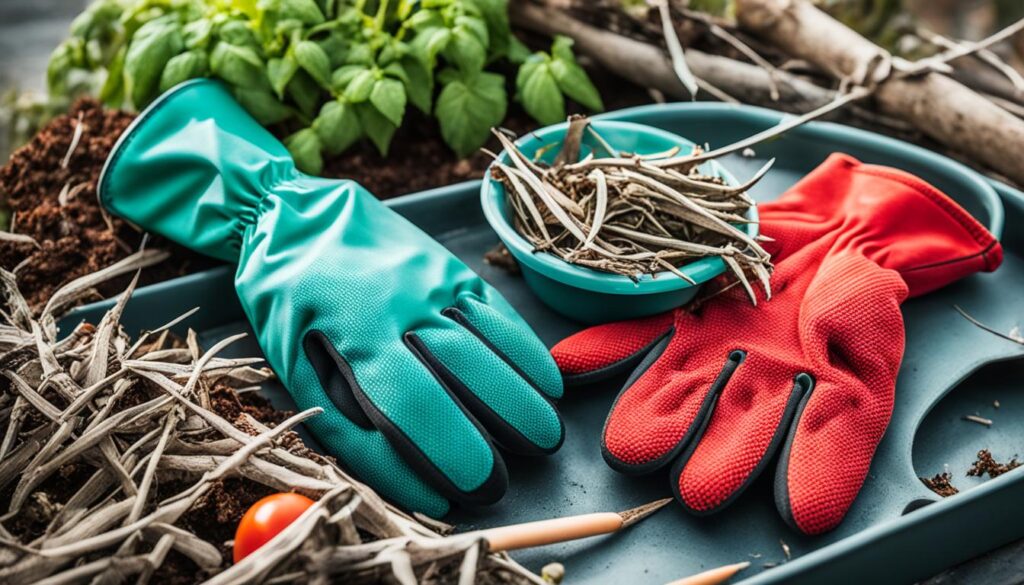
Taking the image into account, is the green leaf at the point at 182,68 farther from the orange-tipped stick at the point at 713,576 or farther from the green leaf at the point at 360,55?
the orange-tipped stick at the point at 713,576

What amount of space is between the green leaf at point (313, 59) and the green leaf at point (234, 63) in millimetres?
84

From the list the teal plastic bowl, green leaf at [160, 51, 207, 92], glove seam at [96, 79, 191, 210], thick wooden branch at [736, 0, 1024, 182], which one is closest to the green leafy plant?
green leaf at [160, 51, 207, 92]

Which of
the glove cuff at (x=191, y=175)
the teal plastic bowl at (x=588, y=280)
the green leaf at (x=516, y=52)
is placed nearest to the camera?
the teal plastic bowl at (x=588, y=280)

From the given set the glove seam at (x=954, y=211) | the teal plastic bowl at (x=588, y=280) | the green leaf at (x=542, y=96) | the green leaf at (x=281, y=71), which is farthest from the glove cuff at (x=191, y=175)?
the glove seam at (x=954, y=211)

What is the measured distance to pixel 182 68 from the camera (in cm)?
149

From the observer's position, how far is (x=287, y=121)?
166 cm

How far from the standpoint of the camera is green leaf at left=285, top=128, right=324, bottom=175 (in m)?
1.52

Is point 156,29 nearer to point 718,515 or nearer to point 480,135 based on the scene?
point 480,135

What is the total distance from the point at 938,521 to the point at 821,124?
2.90 feet

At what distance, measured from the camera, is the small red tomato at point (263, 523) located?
2.92 feet

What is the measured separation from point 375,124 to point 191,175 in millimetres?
339

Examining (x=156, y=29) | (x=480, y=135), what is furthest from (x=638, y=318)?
(x=156, y=29)

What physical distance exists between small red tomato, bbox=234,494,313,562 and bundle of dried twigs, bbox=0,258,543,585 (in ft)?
0.11

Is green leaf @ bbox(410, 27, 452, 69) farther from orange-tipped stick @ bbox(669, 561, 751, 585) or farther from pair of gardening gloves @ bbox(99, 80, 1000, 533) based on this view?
orange-tipped stick @ bbox(669, 561, 751, 585)
